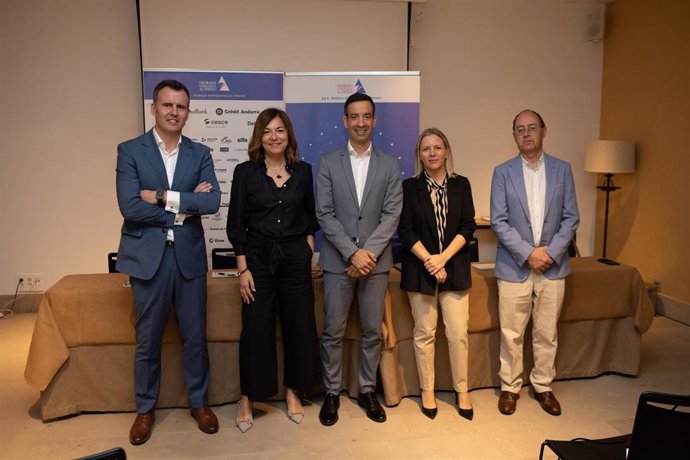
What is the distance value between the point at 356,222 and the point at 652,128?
142 inches

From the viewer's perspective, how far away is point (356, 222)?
3.10 meters

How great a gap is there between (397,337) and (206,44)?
10.4 feet

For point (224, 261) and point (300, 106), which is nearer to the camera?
point (224, 261)

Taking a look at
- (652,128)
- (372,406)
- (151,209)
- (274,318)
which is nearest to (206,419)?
(274,318)

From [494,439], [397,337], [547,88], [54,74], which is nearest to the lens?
[494,439]

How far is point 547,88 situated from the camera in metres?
5.93

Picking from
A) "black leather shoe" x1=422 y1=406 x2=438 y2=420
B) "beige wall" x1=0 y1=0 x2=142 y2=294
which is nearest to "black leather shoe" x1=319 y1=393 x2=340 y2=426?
"black leather shoe" x1=422 y1=406 x2=438 y2=420

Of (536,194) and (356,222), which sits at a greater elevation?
(536,194)

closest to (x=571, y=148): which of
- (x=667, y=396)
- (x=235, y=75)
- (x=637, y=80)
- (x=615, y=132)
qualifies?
(x=615, y=132)

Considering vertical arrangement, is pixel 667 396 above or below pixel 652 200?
below

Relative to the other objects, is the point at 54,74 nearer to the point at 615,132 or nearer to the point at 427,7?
the point at 427,7

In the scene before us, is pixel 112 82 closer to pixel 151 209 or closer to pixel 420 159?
pixel 151 209

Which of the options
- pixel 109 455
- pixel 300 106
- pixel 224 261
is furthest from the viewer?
pixel 300 106

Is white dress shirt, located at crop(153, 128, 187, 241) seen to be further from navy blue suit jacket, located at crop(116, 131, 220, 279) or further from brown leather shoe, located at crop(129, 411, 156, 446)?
brown leather shoe, located at crop(129, 411, 156, 446)
